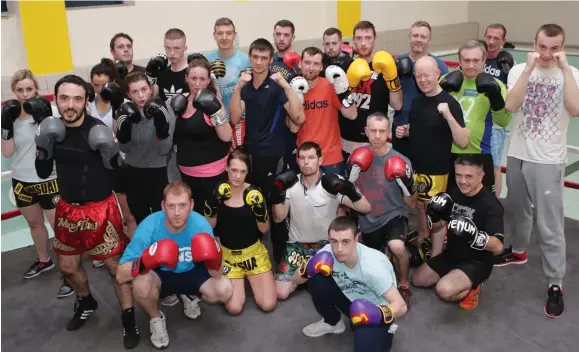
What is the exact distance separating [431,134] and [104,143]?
192 centimetres

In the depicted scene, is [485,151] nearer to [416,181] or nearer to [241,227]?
[416,181]

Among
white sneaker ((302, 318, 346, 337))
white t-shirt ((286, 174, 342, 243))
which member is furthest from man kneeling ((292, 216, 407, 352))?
white t-shirt ((286, 174, 342, 243))

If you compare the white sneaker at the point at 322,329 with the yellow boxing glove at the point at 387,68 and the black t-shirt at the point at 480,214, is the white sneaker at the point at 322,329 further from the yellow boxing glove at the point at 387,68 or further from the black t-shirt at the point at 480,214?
the yellow boxing glove at the point at 387,68

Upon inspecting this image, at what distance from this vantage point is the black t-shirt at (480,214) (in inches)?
125

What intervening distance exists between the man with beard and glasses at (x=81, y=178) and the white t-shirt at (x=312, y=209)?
41.2 inches

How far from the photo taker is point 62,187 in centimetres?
304

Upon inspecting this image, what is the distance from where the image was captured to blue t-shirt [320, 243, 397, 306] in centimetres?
271

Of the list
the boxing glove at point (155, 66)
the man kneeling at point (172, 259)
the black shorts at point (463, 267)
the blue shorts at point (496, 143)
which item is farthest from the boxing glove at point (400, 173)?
the boxing glove at point (155, 66)

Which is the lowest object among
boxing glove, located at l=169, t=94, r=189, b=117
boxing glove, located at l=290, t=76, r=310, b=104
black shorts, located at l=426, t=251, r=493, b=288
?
black shorts, located at l=426, t=251, r=493, b=288

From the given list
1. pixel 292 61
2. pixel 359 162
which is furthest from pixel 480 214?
pixel 292 61

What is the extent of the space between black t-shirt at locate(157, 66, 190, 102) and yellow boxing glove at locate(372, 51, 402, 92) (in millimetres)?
1320

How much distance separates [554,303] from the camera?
3209mm

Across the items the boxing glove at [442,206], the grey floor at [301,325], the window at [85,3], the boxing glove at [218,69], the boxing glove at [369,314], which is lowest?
the grey floor at [301,325]

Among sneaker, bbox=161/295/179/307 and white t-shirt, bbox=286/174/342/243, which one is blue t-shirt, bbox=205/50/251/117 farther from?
sneaker, bbox=161/295/179/307
